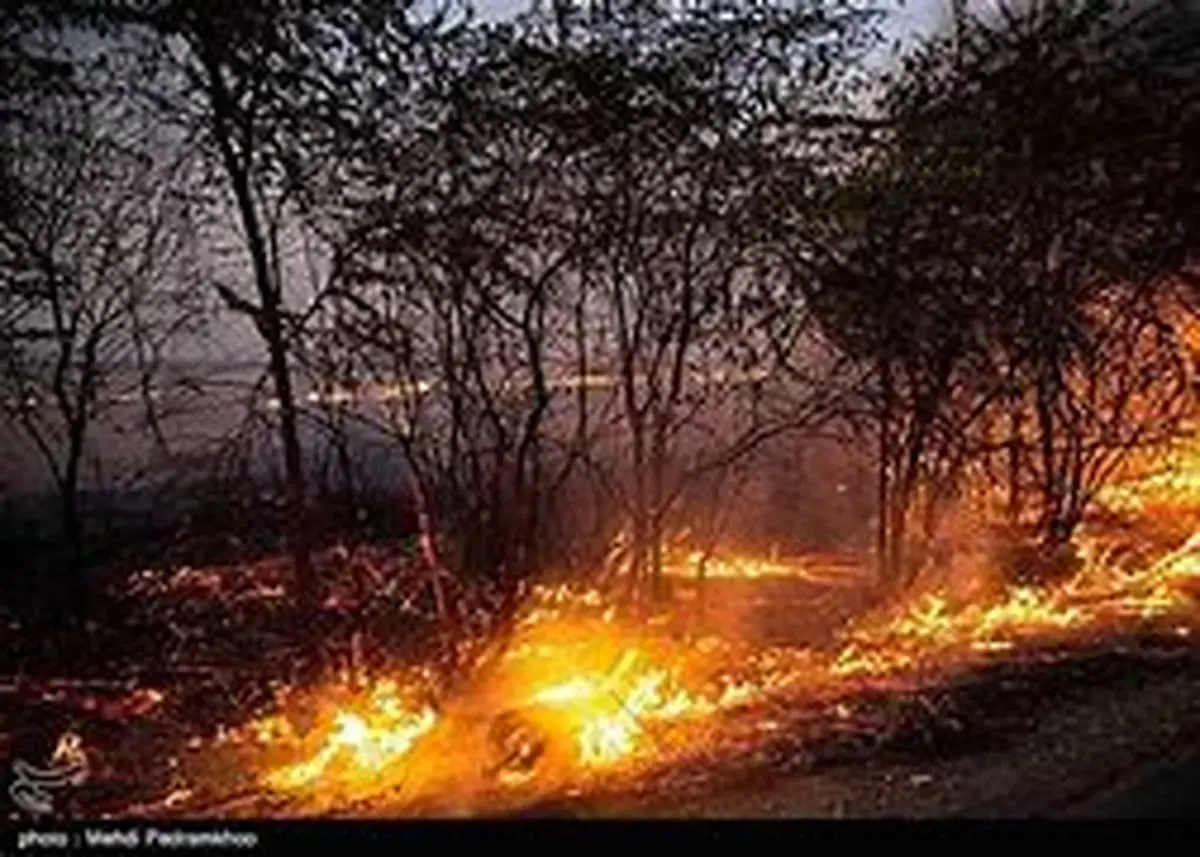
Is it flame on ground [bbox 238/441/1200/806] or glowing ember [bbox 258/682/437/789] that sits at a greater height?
flame on ground [bbox 238/441/1200/806]

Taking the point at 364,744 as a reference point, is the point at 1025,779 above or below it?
above

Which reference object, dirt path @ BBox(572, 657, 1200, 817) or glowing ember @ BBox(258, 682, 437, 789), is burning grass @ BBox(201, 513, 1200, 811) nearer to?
glowing ember @ BBox(258, 682, 437, 789)

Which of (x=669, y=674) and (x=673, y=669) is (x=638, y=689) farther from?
(x=673, y=669)

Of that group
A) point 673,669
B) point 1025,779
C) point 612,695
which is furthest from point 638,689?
point 1025,779

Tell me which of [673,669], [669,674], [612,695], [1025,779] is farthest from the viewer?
[673,669]

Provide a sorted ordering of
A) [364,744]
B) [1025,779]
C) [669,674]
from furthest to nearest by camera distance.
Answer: [669,674], [364,744], [1025,779]

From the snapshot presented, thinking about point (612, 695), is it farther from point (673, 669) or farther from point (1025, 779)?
point (1025, 779)

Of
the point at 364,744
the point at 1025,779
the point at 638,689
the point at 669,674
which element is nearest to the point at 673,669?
the point at 669,674

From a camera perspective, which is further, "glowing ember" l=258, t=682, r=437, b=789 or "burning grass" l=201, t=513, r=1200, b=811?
"glowing ember" l=258, t=682, r=437, b=789

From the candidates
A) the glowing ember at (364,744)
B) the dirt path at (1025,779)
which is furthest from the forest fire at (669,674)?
the dirt path at (1025,779)

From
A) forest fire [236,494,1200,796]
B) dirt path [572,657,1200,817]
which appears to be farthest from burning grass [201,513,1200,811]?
dirt path [572,657,1200,817]

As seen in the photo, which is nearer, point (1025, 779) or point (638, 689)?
point (1025, 779)

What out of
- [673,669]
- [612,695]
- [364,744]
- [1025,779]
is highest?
[612,695]

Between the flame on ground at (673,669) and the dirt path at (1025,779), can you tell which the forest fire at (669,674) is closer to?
the flame on ground at (673,669)
